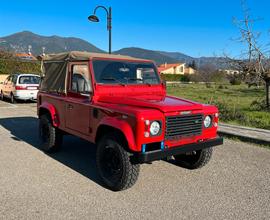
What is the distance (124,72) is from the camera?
5.46 metres

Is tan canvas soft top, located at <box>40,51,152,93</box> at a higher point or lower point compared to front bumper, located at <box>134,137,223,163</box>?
higher

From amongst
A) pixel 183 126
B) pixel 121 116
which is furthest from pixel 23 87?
pixel 183 126

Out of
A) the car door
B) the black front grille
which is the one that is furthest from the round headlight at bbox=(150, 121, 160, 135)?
the car door

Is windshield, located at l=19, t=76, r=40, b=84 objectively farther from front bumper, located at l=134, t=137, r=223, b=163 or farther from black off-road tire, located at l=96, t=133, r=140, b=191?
front bumper, located at l=134, t=137, r=223, b=163

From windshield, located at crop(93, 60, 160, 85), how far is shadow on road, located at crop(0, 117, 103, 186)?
1566mm

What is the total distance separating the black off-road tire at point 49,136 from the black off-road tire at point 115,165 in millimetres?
1828

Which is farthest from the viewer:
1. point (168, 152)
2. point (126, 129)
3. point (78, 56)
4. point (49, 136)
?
point (49, 136)

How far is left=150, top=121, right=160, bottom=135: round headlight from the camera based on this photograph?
4.02m

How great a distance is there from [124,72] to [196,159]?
198 cm

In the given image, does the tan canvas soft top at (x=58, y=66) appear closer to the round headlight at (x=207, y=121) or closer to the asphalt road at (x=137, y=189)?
the asphalt road at (x=137, y=189)

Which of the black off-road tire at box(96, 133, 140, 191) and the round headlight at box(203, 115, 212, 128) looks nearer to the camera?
the black off-road tire at box(96, 133, 140, 191)

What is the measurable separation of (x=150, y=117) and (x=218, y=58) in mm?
9943

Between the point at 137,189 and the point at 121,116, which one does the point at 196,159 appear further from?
the point at 121,116

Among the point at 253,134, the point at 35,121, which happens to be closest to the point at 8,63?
the point at 35,121
